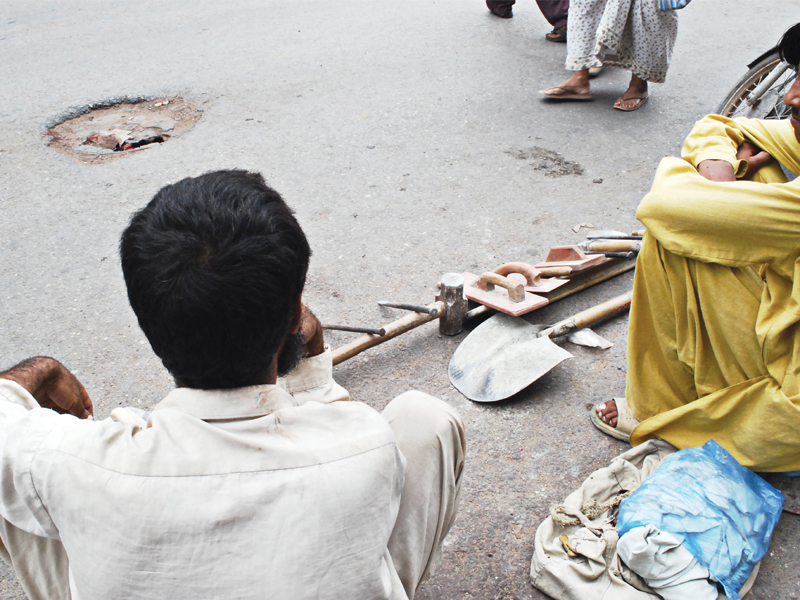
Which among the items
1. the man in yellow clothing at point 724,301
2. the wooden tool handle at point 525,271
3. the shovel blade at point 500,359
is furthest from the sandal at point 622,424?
the wooden tool handle at point 525,271

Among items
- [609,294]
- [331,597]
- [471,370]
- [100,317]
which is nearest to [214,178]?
[331,597]

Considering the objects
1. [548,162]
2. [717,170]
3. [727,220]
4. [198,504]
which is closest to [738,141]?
[717,170]

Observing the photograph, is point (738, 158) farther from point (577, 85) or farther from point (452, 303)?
point (577, 85)

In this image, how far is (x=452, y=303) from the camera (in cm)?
257

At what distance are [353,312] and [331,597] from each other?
1.92m

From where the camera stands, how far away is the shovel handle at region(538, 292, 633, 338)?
2521 millimetres

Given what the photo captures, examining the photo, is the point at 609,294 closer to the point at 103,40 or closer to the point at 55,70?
the point at 55,70

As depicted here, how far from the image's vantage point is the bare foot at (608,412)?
222cm

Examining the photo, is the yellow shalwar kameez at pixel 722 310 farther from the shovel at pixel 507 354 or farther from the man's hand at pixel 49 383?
the man's hand at pixel 49 383

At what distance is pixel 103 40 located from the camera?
5984 mm

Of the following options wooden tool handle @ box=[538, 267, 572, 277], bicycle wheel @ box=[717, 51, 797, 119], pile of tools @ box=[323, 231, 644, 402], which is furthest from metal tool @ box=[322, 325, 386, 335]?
bicycle wheel @ box=[717, 51, 797, 119]

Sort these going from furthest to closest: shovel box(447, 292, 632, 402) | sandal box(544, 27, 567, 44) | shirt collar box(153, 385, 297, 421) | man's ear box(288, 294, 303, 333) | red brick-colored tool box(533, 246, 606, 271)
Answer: sandal box(544, 27, 567, 44) → red brick-colored tool box(533, 246, 606, 271) → shovel box(447, 292, 632, 402) → man's ear box(288, 294, 303, 333) → shirt collar box(153, 385, 297, 421)

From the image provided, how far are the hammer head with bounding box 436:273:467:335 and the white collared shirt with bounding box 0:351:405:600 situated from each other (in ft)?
5.10

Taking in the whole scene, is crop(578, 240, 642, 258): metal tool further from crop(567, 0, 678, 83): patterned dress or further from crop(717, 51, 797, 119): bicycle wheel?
crop(567, 0, 678, 83): patterned dress
